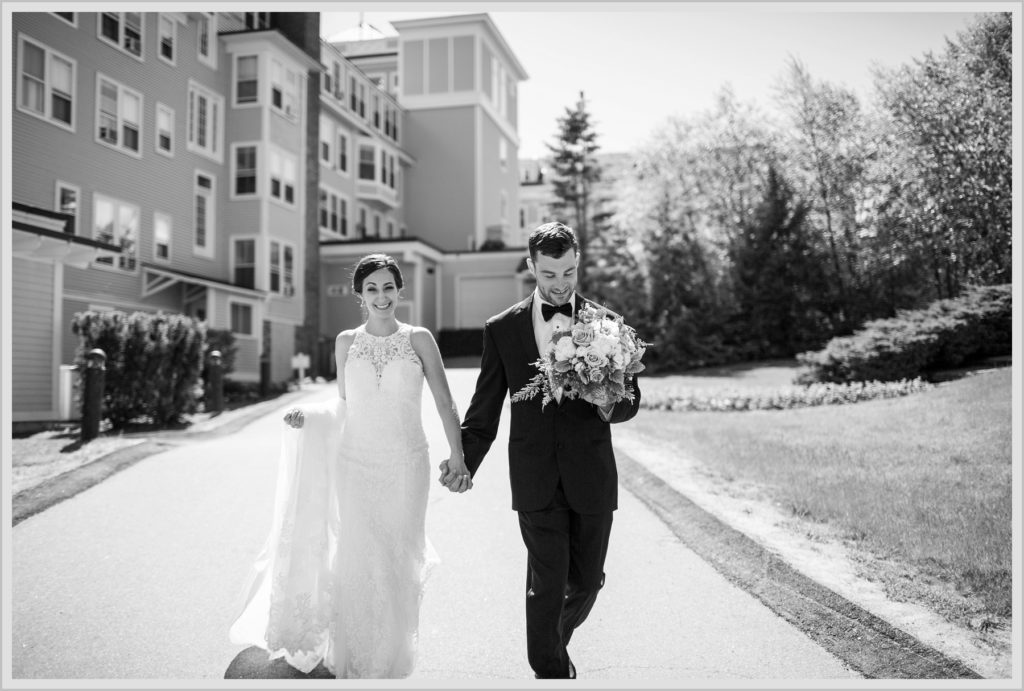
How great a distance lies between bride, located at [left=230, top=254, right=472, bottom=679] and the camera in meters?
4.41

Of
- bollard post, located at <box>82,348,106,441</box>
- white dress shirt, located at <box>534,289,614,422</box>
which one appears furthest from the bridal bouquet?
bollard post, located at <box>82,348,106,441</box>

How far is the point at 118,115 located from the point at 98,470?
1663 cm

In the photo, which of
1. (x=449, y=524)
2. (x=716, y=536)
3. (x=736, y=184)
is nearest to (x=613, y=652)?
(x=716, y=536)

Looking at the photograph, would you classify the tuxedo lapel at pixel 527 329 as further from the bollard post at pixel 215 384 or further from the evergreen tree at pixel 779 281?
the evergreen tree at pixel 779 281

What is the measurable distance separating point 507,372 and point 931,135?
1596cm

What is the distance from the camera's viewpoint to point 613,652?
462 cm

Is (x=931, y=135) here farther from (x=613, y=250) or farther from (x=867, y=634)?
(x=613, y=250)

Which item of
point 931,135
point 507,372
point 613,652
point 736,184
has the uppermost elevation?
point 736,184

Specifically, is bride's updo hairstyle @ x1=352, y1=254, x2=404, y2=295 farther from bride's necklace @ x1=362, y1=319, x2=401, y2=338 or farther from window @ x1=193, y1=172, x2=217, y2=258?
window @ x1=193, y1=172, x2=217, y2=258

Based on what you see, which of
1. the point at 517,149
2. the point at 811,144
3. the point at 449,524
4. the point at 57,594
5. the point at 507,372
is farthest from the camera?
the point at 517,149

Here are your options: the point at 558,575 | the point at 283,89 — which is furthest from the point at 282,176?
the point at 558,575

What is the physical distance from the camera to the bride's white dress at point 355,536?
4.41m

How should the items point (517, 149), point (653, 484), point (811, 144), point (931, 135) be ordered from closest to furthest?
point (653, 484) → point (931, 135) → point (811, 144) → point (517, 149)

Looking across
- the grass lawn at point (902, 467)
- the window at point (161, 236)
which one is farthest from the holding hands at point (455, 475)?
the window at point (161, 236)
